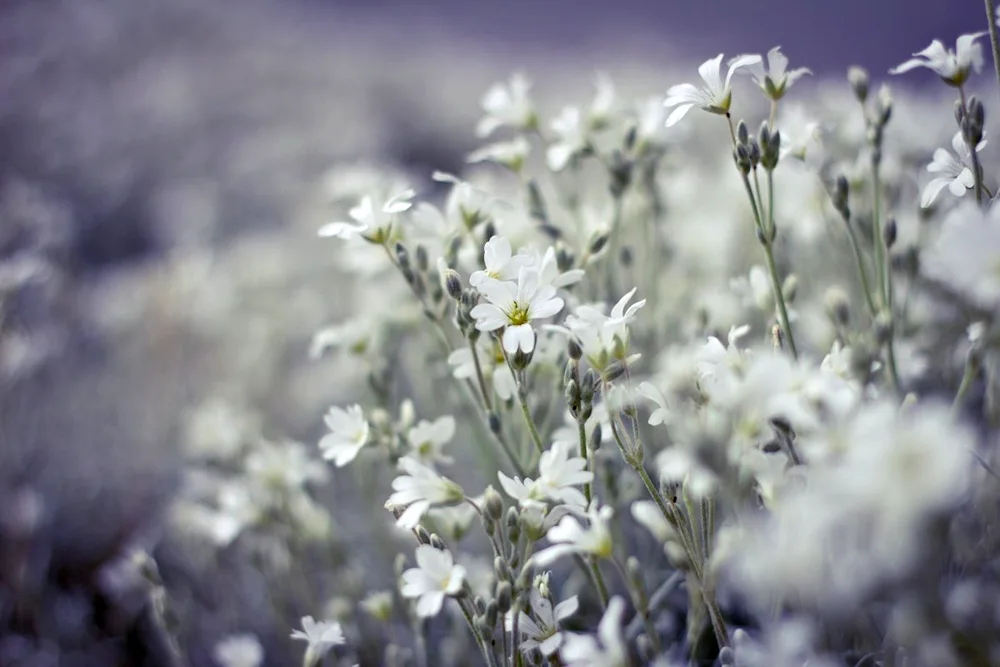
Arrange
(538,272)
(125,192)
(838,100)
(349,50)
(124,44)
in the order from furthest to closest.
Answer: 1. (349,50)
2. (124,44)
3. (125,192)
4. (838,100)
5. (538,272)

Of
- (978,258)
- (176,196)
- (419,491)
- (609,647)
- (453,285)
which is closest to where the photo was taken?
(978,258)

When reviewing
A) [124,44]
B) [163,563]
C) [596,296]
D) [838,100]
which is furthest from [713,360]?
[124,44]

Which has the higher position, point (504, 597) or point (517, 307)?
point (517, 307)

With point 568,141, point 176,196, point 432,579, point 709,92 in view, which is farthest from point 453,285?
point 176,196

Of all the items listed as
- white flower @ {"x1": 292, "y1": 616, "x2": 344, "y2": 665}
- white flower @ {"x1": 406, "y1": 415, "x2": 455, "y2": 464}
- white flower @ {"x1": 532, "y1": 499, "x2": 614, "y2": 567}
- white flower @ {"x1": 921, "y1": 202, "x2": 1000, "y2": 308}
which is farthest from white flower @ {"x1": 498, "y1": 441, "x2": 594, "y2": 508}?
white flower @ {"x1": 921, "y1": 202, "x2": 1000, "y2": 308}

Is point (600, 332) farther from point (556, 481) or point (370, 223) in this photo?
point (370, 223)

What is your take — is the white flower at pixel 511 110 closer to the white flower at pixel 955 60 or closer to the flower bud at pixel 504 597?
the white flower at pixel 955 60

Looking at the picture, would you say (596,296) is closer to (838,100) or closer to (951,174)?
(951,174)
